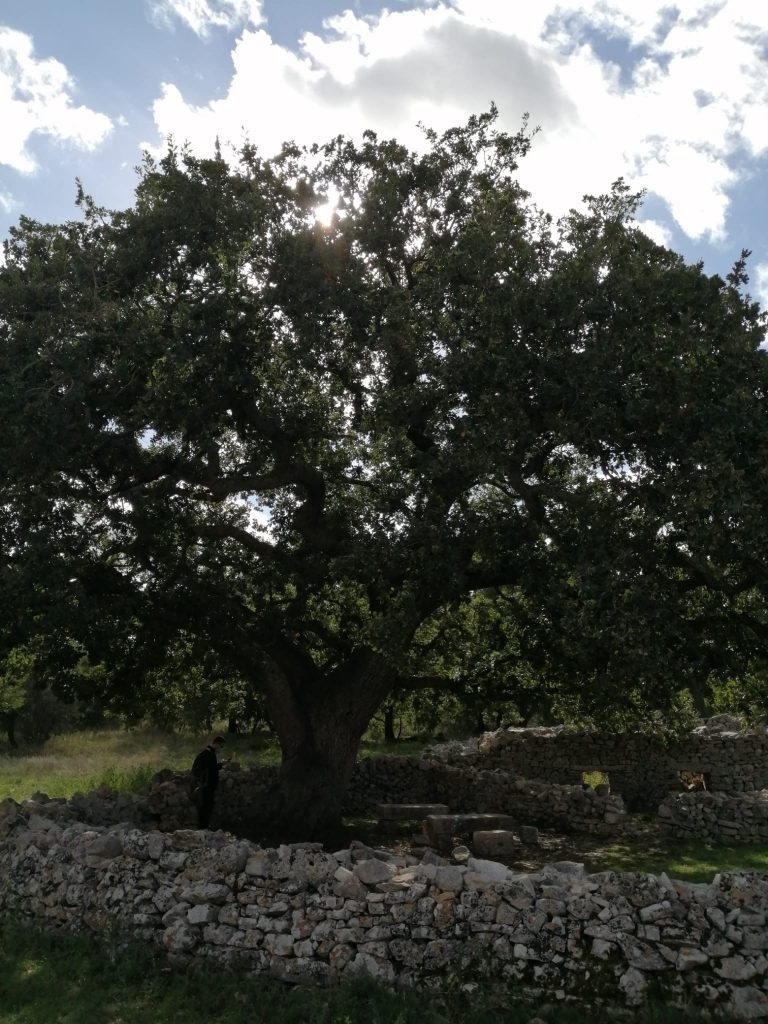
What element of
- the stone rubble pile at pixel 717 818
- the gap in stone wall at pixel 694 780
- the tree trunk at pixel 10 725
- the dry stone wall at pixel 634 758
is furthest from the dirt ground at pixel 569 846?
the tree trunk at pixel 10 725

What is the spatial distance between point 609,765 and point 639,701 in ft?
20.3

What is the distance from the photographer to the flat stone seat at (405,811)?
18688 mm

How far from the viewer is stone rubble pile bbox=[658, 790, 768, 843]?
18359 mm

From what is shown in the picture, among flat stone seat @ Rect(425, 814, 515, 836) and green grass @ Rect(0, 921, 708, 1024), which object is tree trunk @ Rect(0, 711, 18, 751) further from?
green grass @ Rect(0, 921, 708, 1024)

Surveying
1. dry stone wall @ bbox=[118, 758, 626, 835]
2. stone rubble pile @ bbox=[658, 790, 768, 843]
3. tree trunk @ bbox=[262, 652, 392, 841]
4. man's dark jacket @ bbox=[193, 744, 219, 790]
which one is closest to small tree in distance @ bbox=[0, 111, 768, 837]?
tree trunk @ bbox=[262, 652, 392, 841]

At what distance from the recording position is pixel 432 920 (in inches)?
345

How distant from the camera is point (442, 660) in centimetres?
1852

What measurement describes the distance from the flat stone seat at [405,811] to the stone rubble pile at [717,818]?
5.17m

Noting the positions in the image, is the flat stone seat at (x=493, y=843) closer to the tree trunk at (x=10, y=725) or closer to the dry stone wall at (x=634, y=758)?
the dry stone wall at (x=634, y=758)

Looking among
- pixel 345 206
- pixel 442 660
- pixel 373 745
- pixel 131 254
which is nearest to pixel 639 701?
pixel 442 660

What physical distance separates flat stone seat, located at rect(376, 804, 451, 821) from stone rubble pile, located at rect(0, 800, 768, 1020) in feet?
26.6

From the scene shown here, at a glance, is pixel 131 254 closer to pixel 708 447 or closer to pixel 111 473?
pixel 111 473

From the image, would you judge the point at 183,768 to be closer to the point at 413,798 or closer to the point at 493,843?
the point at 413,798

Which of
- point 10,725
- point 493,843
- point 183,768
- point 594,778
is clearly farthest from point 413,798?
point 10,725
